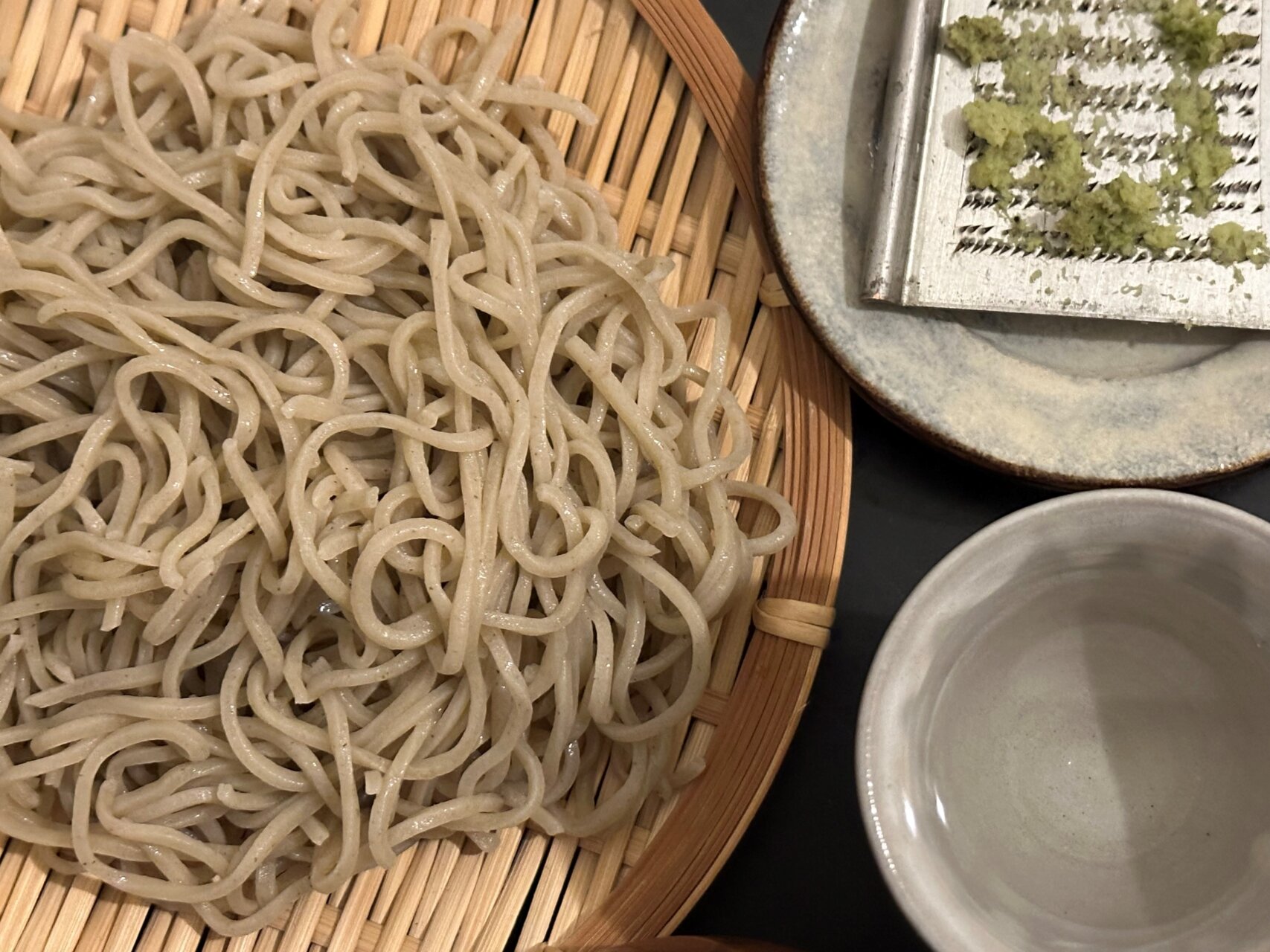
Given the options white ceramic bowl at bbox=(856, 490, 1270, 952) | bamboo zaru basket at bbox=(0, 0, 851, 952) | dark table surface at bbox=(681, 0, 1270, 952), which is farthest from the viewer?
dark table surface at bbox=(681, 0, 1270, 952)

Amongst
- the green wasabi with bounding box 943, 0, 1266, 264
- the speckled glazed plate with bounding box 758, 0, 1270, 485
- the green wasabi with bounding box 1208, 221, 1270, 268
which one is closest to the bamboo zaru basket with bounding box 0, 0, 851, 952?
the speckled glazed plate with bounding box 758, 0, 1270, 485

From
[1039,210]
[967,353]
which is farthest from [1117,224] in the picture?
[967,353]

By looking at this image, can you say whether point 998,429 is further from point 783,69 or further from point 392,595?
point 392,595

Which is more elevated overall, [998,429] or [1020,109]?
[1020,109]

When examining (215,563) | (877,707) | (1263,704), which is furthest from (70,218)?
(1263,704)

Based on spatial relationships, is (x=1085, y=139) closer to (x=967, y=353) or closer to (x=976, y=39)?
(x=976, y=39)

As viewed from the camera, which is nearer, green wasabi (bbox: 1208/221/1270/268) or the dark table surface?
green wasabi (bbox: 1208/221/1270/268)

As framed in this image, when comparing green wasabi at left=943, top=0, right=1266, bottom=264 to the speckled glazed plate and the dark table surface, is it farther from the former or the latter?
the dark table surface
